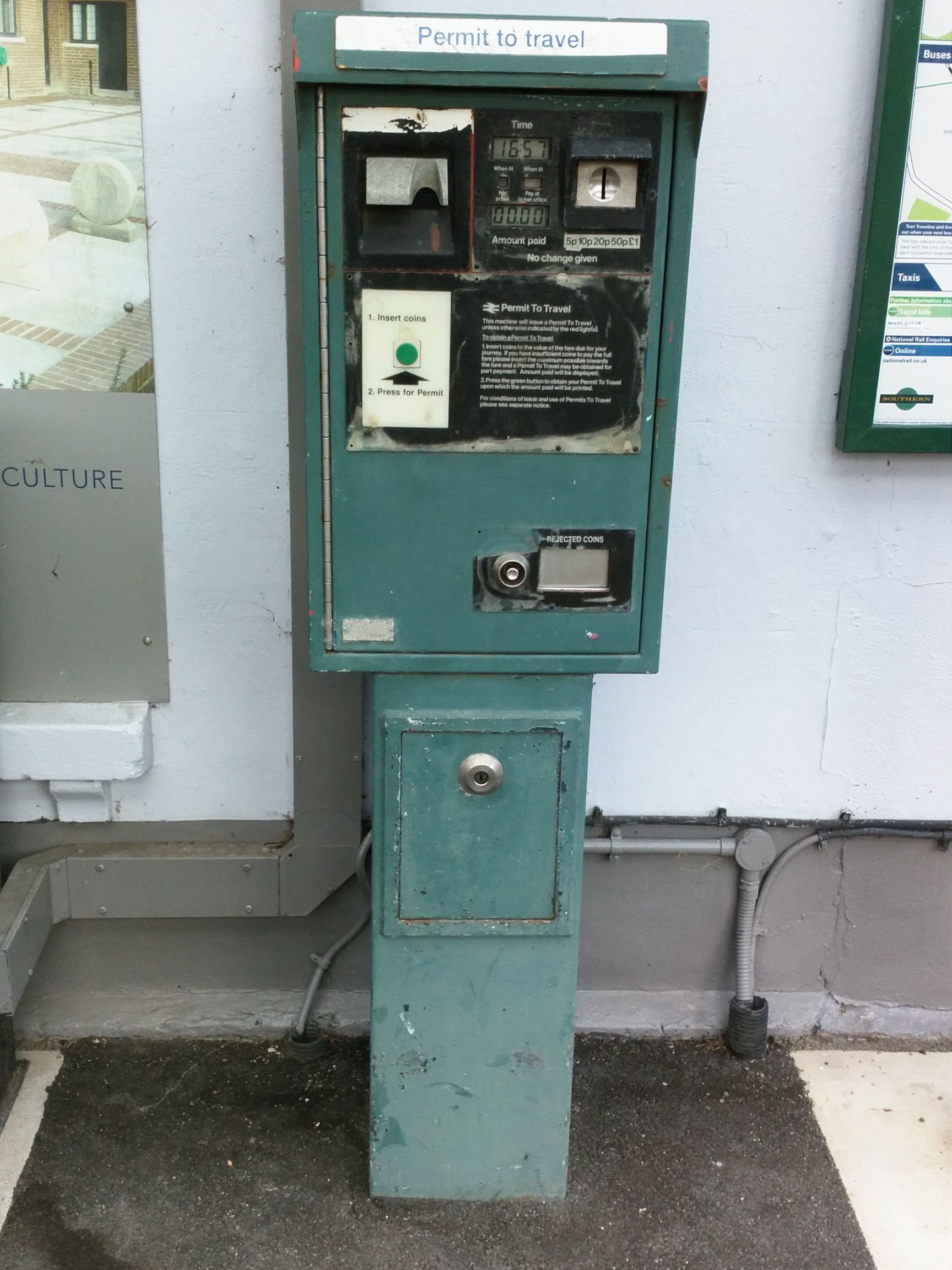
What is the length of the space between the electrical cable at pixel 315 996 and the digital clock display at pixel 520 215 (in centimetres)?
145

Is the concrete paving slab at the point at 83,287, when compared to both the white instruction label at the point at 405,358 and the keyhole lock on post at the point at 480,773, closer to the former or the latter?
the white instruction label at the point at 405,358

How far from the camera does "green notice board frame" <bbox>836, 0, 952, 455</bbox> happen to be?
2.14 m

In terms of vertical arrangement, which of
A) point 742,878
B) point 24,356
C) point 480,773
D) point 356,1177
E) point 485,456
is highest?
point 24,356

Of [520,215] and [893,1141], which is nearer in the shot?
[520,215]

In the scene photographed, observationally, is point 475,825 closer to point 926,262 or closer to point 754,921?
point 754,921

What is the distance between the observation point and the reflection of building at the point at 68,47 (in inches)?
84.6

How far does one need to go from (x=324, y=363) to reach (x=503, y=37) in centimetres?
54

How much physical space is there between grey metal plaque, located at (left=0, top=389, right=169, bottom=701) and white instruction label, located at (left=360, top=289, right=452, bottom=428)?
814 millimetres

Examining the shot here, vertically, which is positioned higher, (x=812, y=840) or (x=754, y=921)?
(x=812, y=840)

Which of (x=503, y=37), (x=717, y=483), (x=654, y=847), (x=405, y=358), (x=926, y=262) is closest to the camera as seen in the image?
(x=503, y=37)

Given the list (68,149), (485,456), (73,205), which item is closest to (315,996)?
(485,456)

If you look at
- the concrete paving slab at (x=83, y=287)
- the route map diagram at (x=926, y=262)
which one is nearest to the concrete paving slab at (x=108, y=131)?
the concrete paving slab at (x=83, y=287)

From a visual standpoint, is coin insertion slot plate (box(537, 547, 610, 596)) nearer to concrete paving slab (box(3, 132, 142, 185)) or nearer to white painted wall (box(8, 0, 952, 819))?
white painted wall (box(8, 0, 952, 819))

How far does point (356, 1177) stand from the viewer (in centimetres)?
229
